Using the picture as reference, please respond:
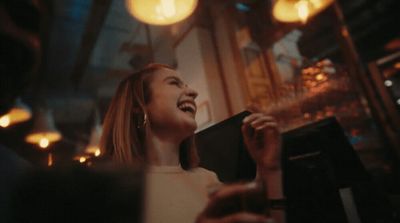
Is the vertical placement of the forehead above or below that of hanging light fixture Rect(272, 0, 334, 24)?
below

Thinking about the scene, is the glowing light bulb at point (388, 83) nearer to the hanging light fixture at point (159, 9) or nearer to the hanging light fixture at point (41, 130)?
the hanging light fixture at point (159, 9)

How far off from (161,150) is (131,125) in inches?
7.4

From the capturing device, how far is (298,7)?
273cm

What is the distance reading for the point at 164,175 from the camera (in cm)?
108

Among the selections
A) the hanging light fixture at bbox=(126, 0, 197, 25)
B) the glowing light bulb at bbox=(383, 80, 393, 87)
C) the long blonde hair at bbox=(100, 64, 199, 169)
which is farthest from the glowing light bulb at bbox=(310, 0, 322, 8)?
the long blonde hair at bbox=(100, 64, 199, 169)

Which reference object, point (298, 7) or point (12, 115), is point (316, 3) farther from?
point (12, 115)

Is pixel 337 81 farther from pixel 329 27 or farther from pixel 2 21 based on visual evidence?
pixel 2 21

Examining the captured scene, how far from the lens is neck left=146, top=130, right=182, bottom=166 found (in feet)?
3.92

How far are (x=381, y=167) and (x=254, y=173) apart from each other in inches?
74.2

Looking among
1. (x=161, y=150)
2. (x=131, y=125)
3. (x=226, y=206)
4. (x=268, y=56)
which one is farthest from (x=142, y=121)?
(x=268, y=56)

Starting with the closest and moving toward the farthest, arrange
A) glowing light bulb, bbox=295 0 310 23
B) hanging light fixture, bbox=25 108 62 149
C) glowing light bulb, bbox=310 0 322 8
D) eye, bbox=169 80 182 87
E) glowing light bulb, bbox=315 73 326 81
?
eye, bbox=169 80 182 87 < glowing light bulb, bbox=315 73 326 81 < glowing light bulb, bbox=295 0 310 23 < glowing light bulb, bbox=310 0 322 8 < hanging light fixture, bbox=25 108 62 149

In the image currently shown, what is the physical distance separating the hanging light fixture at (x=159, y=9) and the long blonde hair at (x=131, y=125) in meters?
0.95

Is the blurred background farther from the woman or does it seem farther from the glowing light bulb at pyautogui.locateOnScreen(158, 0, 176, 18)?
the woman

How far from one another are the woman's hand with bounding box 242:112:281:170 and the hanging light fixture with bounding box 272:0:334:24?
195 centimetres
